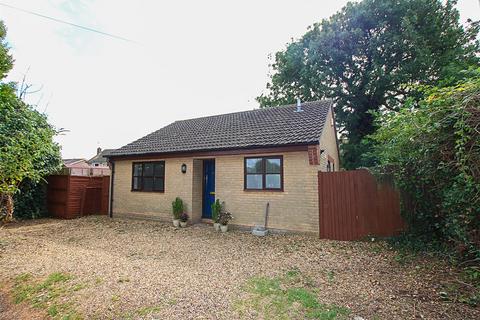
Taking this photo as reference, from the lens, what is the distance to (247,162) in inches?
349

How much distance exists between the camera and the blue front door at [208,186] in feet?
33.3

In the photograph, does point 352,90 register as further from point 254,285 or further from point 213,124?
point 254,285

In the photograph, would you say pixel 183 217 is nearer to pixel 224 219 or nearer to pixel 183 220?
pixel 183 220

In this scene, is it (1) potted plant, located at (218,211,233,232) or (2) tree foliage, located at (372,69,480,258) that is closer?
(2) tree foliage, located at (372,69,480,258)

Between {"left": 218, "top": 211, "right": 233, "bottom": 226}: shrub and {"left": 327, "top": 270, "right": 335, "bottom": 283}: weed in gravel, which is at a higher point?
{"left": 218, "top": 211, "right": 233, "bottom": 226}: shrub

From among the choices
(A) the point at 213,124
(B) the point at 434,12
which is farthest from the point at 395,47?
(A) the point at 213,124

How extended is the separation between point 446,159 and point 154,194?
9.92 m

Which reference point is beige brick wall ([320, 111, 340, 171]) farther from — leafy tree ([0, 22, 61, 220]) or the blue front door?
leafy tree ([0, 22, 61, 220])

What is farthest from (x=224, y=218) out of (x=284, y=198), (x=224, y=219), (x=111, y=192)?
(x=111, y=192)

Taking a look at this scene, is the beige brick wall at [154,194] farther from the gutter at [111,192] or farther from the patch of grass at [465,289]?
the patch of grass at [465,289]

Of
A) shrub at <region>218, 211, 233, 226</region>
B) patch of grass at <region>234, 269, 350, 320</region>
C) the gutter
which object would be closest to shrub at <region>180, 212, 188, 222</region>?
shrub at <region>218, 211, 233, 226</region>

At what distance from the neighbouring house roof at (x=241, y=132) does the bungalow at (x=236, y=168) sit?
0.04 meters

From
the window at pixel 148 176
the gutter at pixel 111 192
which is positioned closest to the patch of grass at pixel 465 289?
the window at pixel 148 176

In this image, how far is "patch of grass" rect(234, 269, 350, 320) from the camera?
325 cm
